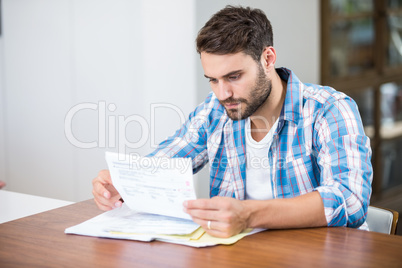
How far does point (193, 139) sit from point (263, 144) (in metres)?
0.27

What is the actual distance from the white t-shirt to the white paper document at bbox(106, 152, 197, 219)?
44 cm

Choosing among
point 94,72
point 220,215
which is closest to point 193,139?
point 220,215

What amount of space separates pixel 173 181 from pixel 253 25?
665mm

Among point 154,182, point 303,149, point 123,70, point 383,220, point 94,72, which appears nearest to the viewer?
point 154,182

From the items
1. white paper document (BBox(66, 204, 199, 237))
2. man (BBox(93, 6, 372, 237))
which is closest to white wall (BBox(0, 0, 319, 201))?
man (BBox(93, 6, 372, 237))

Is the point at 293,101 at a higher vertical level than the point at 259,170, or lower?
higher

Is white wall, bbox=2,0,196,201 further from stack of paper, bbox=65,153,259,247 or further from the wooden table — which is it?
the wooden table

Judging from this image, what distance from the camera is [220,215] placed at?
1227 mm

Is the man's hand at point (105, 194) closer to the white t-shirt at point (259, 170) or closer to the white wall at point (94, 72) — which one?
the white t-shirt at point (259, 170)

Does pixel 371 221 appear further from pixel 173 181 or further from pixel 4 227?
pixel 4 227

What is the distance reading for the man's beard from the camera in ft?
5.37

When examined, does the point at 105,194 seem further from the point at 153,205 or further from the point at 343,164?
the point at 343,164

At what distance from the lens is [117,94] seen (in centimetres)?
294

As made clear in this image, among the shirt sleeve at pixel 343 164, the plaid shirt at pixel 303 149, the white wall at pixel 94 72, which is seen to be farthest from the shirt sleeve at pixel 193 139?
the white wall at pixel 94 72
